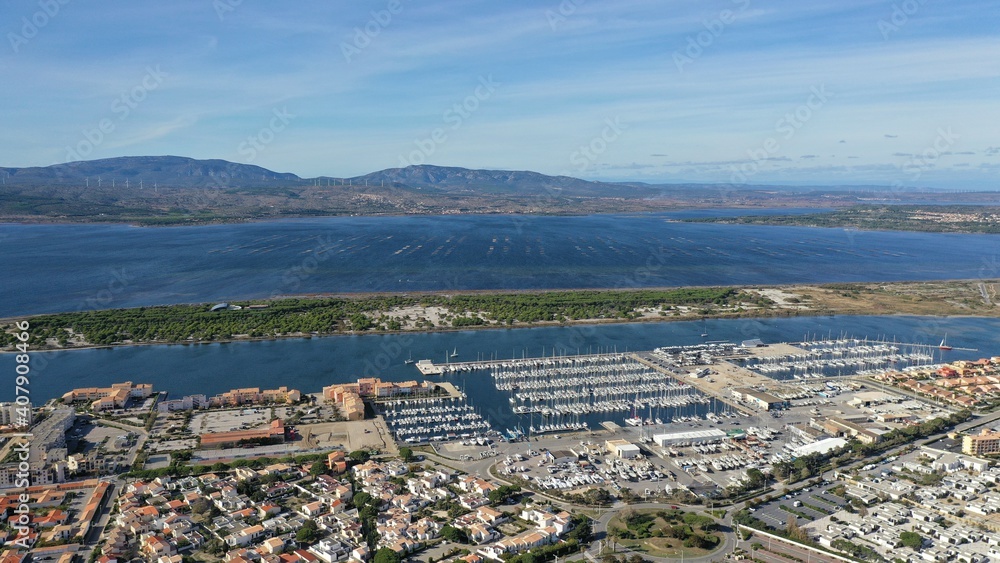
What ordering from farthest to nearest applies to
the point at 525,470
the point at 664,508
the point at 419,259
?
the point at 419,259, the point at 525,470, the point at 664,508

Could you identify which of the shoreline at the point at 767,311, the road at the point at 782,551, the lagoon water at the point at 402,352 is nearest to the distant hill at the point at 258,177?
the shoreline at the point at 767,311

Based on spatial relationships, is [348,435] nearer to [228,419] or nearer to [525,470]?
[228,419]

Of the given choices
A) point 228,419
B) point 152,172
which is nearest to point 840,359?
point 228,419

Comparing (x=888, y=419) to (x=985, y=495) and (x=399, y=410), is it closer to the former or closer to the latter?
(x=985, y=495)

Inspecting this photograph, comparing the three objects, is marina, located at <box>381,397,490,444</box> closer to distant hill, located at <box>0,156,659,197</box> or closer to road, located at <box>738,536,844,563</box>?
road, located at <box>738,536,844,563</box>

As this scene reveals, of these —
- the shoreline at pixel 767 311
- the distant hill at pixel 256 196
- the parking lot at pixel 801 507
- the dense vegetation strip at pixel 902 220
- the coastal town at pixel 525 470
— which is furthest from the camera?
the distant hill at pixel 256 196

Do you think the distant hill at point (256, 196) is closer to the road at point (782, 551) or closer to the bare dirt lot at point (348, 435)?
the bare dirt lot at point (348, 435)
